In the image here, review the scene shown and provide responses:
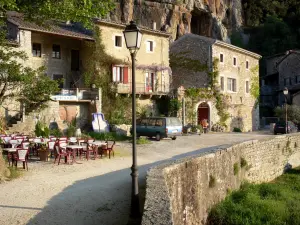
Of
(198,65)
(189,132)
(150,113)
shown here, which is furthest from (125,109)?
(198,65)

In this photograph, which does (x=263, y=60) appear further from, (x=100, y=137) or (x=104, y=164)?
(x=104, y=164)

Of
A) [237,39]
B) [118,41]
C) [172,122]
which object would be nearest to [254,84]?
[118,41]

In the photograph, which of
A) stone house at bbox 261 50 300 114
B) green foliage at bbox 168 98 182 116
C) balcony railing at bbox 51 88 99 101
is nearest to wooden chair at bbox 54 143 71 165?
balcony railing at bbox 51 88 99 101

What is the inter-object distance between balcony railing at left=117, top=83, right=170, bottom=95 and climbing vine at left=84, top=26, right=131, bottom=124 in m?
0.71

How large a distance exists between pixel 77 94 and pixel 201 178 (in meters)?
19.2

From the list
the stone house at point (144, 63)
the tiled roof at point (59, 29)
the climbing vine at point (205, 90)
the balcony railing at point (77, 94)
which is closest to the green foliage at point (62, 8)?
the balcony railing at point (77, 94)

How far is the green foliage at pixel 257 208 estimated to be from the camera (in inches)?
398

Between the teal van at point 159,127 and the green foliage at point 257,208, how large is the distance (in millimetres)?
9575

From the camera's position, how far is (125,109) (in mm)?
29641

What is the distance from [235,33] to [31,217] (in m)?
61.9

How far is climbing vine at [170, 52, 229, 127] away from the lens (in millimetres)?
31656

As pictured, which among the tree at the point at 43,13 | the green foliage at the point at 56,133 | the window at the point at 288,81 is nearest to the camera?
the tree at the point at 43,13

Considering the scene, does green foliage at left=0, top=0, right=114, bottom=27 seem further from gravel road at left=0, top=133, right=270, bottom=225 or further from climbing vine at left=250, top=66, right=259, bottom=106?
climbing vine at left=250, top=66, right=259, bottom=106

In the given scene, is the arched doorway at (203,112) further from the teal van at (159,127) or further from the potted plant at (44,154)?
the potted plant at (44,154)
